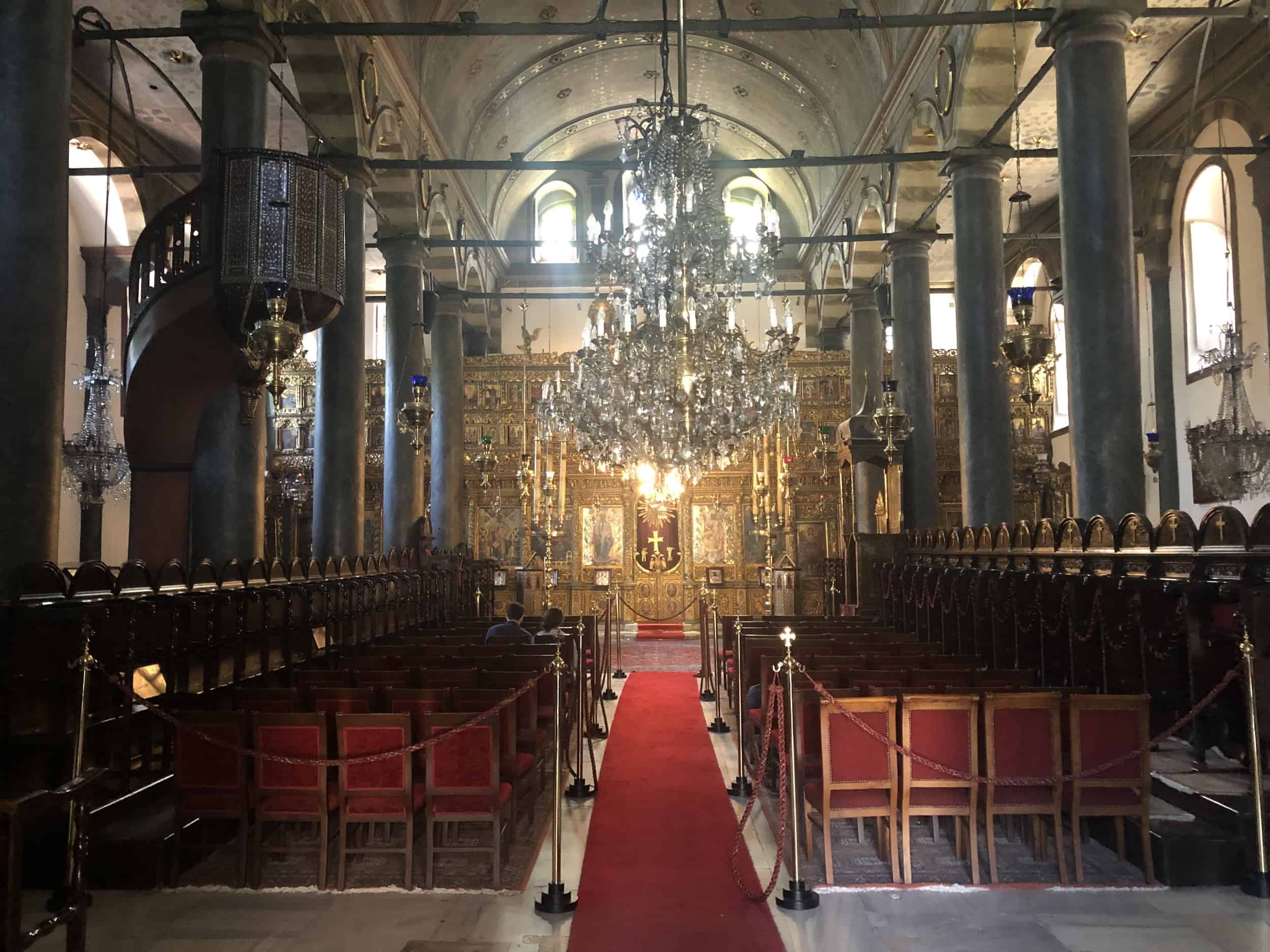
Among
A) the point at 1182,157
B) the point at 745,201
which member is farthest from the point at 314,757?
the point at 745,201

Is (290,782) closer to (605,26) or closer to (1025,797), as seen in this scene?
(1025,797)

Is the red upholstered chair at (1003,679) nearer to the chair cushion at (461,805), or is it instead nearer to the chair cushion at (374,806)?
the chair cushion at (461,805)

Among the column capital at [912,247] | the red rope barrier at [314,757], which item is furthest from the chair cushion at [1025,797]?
the column capital at [912,247]

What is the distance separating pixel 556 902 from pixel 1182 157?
15.7 meters

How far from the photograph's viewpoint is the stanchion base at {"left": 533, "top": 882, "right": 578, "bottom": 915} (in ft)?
13.0

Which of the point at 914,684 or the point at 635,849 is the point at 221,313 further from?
the point at 914,684

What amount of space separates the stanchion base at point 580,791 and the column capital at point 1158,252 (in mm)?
15262

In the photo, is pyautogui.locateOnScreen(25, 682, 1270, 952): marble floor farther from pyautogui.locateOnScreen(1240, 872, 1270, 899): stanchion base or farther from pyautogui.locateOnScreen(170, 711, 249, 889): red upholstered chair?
pyautogui.locateOnScreen(170, 711, 249, 889): red upholstered chair

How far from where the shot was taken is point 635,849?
15.8 ft

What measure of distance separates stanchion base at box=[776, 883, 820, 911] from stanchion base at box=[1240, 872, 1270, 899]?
2020mm

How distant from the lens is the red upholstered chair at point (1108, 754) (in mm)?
4309

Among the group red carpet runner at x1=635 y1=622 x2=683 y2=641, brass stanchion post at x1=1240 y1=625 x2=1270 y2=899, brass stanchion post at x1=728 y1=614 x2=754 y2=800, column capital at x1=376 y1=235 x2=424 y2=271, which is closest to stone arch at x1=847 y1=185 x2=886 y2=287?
column capital at x1=376 y1=235 x2=424 y2=271

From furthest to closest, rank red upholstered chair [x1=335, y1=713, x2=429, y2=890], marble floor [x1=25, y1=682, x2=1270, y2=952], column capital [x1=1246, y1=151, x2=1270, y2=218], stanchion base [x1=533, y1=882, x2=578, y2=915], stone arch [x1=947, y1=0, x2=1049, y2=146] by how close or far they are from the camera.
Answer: column capital [x1=1246, y1=151, x2=1270, y2=218] → stone arch [x1=947, y1=0, x2=1049, y2=146] → red upholstered chair [x1=335, y1=713, x2=429, y2=890] → stanchion base [x1=533, y1=882, x2=578, y2=915] → marble floor [x1=25, y1=682, x2=1270, y2=952]

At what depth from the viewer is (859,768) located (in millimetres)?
4336
